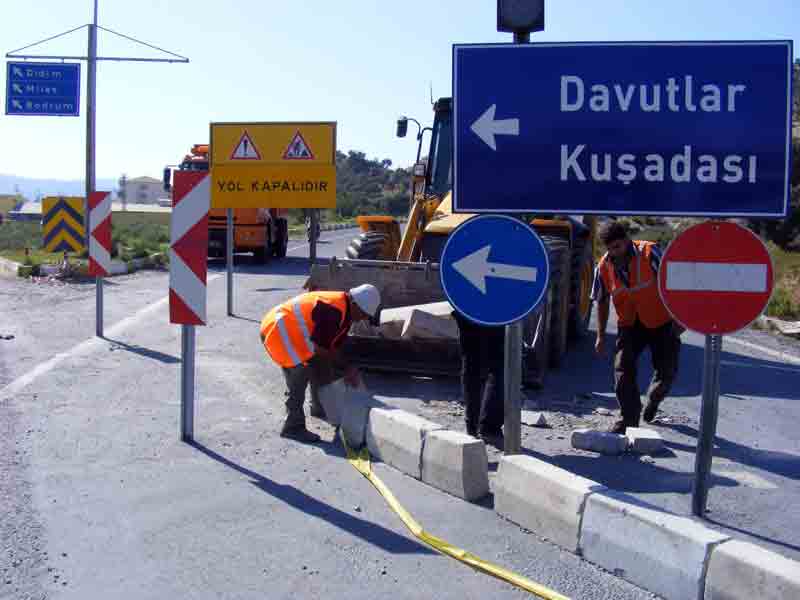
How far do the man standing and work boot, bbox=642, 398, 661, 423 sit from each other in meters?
1.40

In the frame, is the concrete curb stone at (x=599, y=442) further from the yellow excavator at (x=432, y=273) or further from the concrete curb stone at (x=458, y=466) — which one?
the yellow excavator at (x=432, y=273)

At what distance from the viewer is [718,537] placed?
4.57m

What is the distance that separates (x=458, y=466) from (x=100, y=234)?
7.43 metres

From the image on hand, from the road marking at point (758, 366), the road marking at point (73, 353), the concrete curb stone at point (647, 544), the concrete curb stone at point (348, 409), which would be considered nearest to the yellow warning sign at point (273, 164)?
the road marking at point (73, 353)

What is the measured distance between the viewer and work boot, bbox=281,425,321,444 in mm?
7464

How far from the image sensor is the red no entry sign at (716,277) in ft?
17.6

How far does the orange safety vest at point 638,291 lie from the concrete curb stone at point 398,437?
195cm

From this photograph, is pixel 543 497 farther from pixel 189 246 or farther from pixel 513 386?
pixel 189 246

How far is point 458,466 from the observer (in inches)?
240

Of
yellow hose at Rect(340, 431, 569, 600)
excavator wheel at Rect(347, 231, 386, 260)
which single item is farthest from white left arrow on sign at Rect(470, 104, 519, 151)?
excavator wheel at Rect(347, 231, 386, 260)

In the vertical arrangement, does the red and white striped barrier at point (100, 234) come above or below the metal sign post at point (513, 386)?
above

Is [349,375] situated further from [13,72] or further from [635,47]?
[13,72]

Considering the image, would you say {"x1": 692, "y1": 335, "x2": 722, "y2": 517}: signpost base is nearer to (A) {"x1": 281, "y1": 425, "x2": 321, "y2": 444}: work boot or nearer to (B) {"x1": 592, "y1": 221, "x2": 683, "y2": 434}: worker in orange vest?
(B) {"x1": 592, "y1": 221, "x2": 683, "y2": 434}: worker in orange vest

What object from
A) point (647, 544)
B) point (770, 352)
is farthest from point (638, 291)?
point (770, 352)
